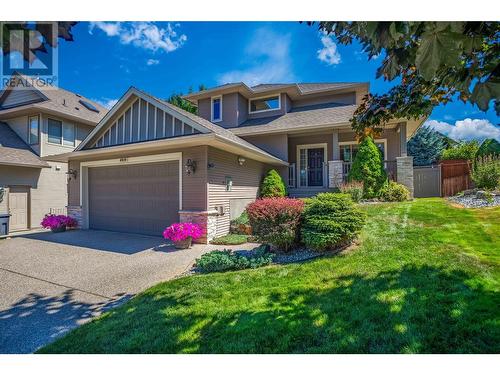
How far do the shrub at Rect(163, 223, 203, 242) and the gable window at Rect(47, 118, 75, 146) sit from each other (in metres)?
11.5

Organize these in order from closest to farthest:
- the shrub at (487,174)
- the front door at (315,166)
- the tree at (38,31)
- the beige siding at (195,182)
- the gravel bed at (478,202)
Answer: the tree at (38,31) → the beige siding at (195,182) → the gravel bed at (478,202) → the shrub at (487,174) → the front door at (315,166)

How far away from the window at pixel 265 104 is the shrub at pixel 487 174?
9.52 m

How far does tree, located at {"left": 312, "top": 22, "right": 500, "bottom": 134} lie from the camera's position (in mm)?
1734

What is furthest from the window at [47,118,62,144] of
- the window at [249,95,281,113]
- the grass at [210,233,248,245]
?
the grass at [210,233,248,245]

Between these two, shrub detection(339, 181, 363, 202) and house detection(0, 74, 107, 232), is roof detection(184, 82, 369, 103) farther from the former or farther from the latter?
house detection(0, 74, 107, 232)

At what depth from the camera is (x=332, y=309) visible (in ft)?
10.8

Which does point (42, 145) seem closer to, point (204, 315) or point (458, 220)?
point (204, 315)

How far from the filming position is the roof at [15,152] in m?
12.3

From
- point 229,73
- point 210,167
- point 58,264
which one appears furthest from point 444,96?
point 58,264

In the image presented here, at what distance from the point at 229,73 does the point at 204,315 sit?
528 centimetres

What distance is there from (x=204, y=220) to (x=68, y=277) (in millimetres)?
3586

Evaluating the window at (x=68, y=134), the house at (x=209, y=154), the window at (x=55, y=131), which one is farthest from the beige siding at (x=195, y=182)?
the window at (x=68, y=134)

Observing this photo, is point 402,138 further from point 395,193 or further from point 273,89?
point 273,89

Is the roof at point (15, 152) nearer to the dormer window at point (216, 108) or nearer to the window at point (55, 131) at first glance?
the window at point (55, 131)
